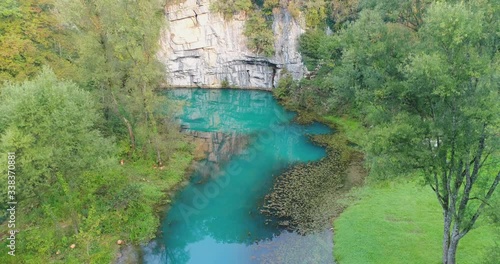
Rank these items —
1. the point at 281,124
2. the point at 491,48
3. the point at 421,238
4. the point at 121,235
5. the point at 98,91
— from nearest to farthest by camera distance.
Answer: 1. the point at 491,48
2. the point at 421,238
3. the point at 121,235
4. the point at 98,91
5. the point at 281,124

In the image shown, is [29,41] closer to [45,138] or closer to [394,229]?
[45,138]

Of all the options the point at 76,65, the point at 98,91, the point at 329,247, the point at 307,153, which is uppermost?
the point at 76,65

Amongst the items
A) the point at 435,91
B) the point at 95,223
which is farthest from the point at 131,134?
the point at 435,91

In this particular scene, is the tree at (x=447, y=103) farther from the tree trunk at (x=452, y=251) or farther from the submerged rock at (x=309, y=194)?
the submerged rock at (x=309, y=194)

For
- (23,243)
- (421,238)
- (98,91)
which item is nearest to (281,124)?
(98,91)

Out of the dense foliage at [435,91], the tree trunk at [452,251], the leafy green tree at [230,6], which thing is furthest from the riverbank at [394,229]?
the leafy green tree at [230,6]

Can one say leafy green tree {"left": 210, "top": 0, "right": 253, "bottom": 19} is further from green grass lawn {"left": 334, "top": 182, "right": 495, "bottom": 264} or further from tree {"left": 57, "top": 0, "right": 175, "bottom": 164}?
green grass lawn {"left": 334, "top": 182, "right": 495, "bottom": 264}

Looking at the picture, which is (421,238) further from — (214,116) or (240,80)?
(240,80)
